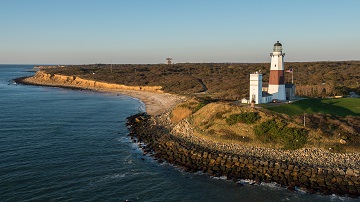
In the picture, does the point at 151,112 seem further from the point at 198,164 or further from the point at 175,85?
the point at 175,85

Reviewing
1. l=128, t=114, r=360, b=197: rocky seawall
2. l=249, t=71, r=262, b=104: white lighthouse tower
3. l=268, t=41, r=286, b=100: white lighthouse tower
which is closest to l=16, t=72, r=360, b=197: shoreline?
l=128, t=114, r=360, b=197: rocky seawall

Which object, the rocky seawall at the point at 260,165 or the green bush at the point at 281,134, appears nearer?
the rocky seawall at the point at 260,165

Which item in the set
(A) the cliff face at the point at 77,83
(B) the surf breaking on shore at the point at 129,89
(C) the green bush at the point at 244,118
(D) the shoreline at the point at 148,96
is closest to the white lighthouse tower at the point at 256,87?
(C) the green bush at the point at 244,118

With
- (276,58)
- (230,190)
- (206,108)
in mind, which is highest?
(276,58)

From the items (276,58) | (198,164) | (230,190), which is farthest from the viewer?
(276,58)

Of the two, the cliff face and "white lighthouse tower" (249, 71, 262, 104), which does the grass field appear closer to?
"white lighthouse tower" (249, 71, 262, 104)

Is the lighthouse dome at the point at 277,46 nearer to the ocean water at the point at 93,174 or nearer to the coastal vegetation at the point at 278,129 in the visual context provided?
the coastal vegetation at the point at 278,129

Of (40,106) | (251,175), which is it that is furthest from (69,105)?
(251,175)
